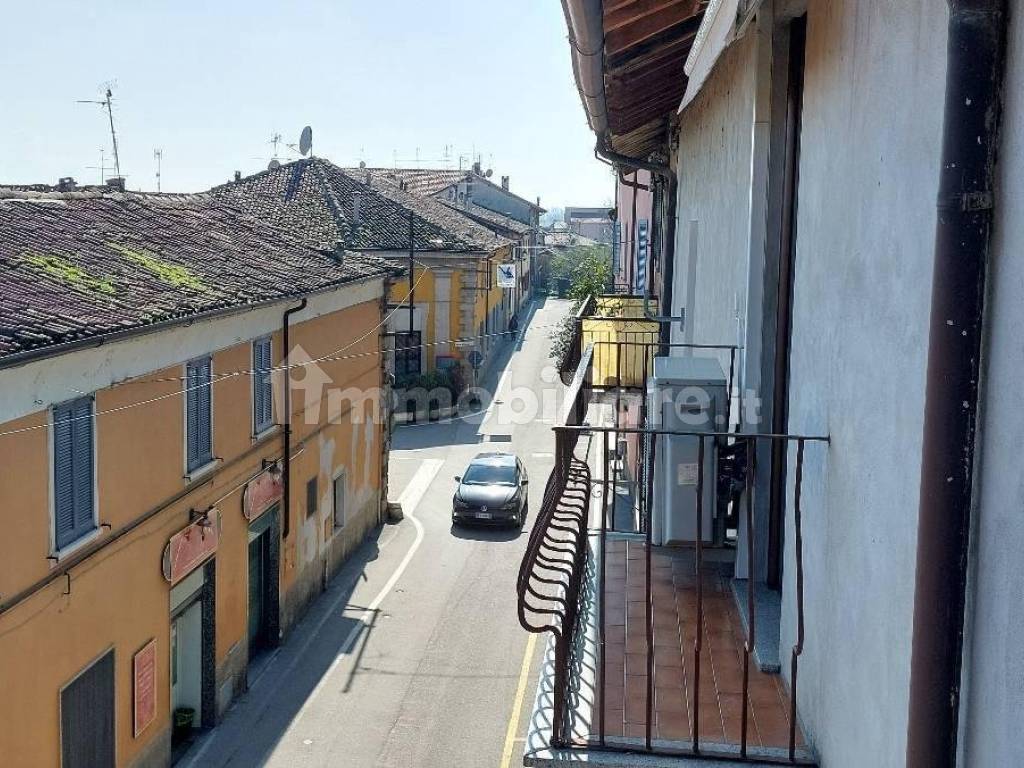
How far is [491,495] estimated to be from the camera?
2088cm

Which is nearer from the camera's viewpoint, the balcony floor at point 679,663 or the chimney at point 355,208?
the balcony floor at point 679,663

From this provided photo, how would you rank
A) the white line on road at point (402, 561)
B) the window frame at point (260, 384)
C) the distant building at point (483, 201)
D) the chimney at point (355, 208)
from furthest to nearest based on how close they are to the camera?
the distant building at point (483, 201), the chimney at point (355, 208), the white line on road at point (402, 561), the window frame at point (260, 384)

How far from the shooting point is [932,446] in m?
2.60

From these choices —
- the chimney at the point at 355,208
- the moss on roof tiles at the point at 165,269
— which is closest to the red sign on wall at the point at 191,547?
the moss on roof tiles at the point at 165,269

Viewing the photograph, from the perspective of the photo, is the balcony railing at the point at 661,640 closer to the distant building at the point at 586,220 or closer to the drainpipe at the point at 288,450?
the drainpipe at the point at 288,450

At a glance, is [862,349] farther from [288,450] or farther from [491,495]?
[491,495]

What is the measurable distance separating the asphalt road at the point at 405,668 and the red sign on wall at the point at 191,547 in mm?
1926

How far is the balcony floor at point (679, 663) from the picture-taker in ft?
14.4

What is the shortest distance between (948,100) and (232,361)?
11.3 meters

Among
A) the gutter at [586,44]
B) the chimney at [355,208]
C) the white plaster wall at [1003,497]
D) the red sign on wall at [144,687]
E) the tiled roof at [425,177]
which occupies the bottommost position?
the red sign on wall at [144,687]

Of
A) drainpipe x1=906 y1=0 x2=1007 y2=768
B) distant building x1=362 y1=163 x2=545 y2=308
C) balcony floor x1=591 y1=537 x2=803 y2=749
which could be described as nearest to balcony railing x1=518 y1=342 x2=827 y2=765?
balcony floor x1=591 y1=537 x2=803 y2=749

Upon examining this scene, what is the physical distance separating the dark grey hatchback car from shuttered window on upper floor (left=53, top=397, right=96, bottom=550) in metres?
11.4

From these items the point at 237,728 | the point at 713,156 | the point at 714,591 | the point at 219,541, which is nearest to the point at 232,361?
the point at 219,541

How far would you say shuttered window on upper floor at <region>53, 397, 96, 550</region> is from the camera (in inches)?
353
